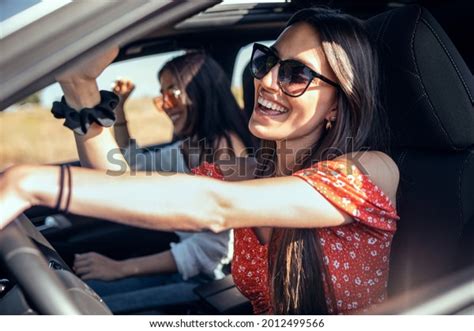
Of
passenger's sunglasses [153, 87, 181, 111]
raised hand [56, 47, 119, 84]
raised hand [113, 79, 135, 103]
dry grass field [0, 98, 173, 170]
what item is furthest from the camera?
dry grass field [0, 98, 173, 170]

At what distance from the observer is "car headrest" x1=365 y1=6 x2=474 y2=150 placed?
1604 millimetres

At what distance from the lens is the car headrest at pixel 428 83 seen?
1604 mm

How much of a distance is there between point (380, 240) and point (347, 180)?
26cm

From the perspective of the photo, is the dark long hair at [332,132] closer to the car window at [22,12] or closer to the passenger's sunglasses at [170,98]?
the car window at [22,12]

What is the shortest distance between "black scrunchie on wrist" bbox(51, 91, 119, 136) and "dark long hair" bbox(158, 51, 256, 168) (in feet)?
4.00

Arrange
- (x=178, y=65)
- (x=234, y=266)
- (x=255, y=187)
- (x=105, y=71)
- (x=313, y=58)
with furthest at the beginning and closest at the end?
(x=178, y=65) < (x=234, y=266) < (x=313, y=58) < (x=105, y=71) < (x=255, y=187)

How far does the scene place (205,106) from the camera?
2803 millimetres

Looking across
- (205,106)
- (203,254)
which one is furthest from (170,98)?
(203,254)

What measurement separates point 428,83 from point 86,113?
0.90m

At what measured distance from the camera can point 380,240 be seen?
159 centimetres

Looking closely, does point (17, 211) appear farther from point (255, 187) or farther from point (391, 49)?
point (391, 49)

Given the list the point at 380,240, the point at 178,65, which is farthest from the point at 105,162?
the point at 178,65

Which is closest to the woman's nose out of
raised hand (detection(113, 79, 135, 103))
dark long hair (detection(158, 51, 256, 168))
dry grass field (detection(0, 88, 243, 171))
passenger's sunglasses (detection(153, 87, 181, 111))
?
dark long hair (detection(158, 51, 256, 168))

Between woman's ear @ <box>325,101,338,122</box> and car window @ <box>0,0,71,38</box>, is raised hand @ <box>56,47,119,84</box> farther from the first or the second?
woman's ear @ <box>325,101,338,122</box>
